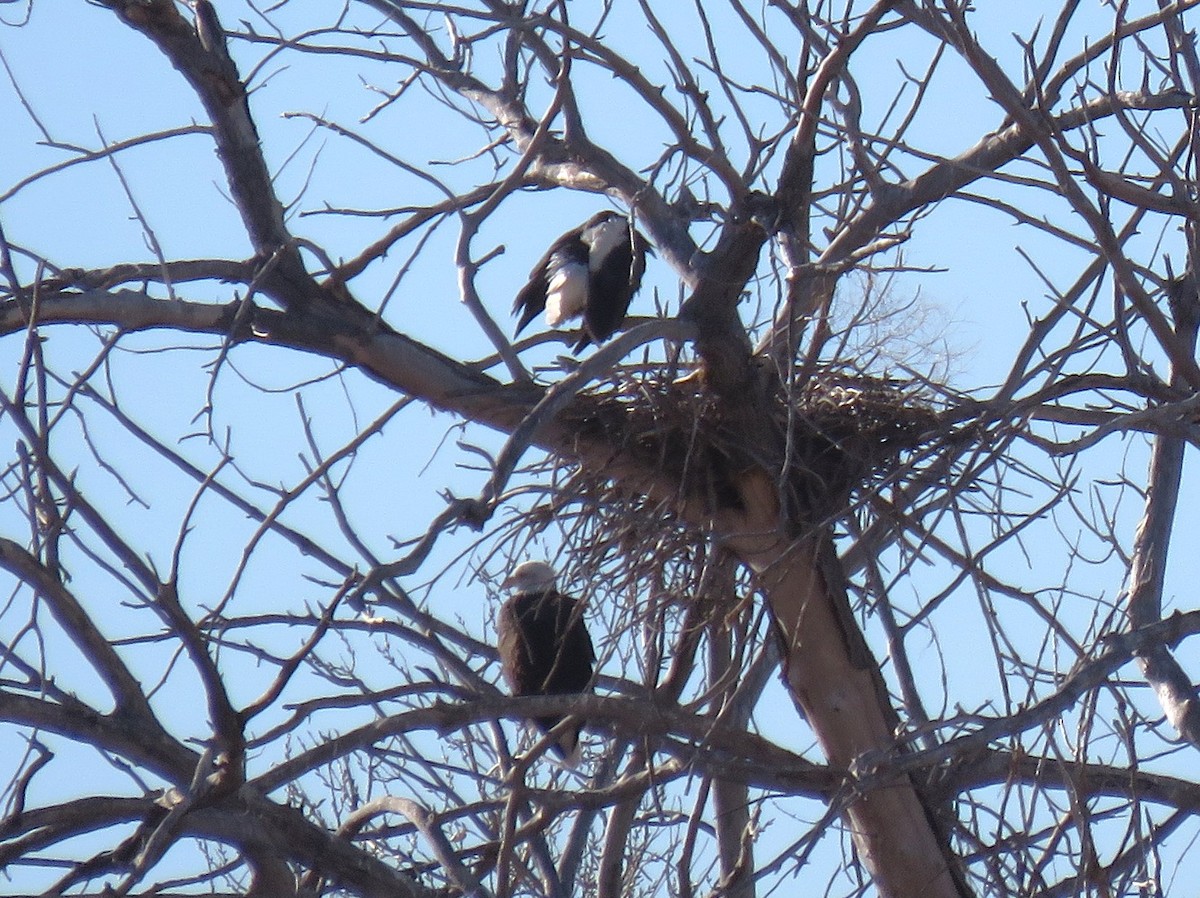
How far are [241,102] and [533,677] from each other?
7.29ft

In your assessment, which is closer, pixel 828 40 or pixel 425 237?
pixel 425 237

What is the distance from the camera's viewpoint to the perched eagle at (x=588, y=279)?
5.47 m

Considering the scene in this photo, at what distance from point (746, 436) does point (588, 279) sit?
6.69ft

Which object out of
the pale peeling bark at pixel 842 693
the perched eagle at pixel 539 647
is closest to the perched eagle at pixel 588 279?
the perched eagle at pixel 539 647

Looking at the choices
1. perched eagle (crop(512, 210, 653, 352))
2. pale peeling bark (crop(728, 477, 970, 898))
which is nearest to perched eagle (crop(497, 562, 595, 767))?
perched eagle (crop(512, 210, 653, 352))

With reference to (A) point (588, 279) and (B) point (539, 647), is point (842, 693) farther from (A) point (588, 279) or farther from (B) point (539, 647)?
(A) point (588, 279)

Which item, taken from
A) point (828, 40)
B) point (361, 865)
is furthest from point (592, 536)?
point (828, 40)

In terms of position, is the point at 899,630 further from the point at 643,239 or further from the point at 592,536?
the point at 643,239

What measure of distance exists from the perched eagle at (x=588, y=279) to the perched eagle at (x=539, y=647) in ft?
2.69

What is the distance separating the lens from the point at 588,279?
5617 millimetres

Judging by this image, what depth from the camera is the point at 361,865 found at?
3025 mm

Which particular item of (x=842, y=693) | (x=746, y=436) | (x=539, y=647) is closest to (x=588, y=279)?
(x=539, y=647)

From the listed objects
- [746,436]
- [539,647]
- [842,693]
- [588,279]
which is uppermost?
[588,279]

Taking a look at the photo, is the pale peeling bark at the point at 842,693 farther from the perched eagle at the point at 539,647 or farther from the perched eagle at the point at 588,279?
the perched eagle at the point at 588,279
